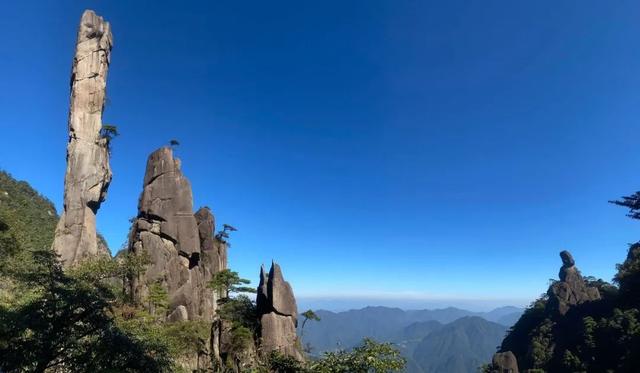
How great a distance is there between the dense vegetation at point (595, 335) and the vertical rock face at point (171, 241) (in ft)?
168

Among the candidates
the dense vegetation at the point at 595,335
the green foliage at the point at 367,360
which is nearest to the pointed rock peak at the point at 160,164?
the green foliage at the point at 367,360

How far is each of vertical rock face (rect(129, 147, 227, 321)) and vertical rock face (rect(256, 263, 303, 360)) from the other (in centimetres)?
630

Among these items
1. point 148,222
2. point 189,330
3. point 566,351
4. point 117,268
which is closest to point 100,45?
point 148,222

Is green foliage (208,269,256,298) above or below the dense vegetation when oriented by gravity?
above

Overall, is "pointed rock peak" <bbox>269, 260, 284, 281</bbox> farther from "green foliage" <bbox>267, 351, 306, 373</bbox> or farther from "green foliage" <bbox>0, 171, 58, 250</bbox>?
"green foliage" <bbox>0, 171, 58, 250</bbox>

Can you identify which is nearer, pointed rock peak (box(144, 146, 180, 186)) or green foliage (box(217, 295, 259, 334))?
green foliage (box(217, 295, 259, 334))

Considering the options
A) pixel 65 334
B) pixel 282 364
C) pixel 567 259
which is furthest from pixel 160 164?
pixel 567 259

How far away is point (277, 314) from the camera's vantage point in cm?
3064

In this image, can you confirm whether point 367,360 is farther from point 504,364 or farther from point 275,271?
point 504,364

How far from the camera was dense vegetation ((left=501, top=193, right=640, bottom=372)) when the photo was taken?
55969 millimetres

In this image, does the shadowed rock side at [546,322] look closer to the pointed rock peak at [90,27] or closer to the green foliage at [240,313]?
the green foliage at [240,313]

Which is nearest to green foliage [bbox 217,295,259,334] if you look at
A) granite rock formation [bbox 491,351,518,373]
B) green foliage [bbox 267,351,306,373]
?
green foliage [bbox 267,351,306,373]

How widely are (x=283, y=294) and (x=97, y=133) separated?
24692mm

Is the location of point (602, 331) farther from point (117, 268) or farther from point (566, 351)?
point (117, 268)
